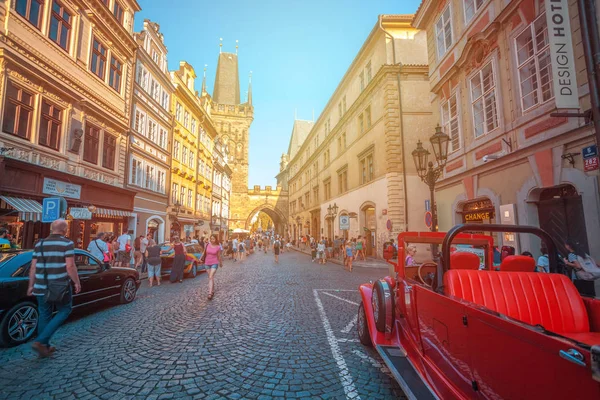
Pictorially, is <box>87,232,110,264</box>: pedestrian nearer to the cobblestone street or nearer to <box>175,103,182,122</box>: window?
the cobblestone street

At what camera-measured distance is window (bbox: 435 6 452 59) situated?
1298 cm

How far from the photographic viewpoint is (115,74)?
648 inches

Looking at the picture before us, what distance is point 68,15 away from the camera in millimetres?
13148

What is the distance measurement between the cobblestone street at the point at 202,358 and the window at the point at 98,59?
43.6ft

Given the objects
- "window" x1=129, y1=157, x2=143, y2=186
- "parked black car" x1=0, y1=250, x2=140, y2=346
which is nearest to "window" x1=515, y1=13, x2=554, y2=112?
"parked black car" x1=0, y1=250, x2=140, y2=346

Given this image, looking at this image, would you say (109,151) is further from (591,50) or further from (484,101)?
(591,50)

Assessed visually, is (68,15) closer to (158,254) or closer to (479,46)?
(158,254)

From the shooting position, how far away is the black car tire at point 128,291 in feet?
23.4

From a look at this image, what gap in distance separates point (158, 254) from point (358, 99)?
63.2 feet

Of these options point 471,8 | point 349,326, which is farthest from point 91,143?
point 471,8

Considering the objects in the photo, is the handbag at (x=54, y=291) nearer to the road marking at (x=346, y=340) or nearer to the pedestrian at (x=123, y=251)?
the road marking at (x=346, y=340)

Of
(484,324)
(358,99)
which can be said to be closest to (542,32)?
(484,324)

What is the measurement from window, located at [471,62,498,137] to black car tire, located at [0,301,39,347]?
12.7m

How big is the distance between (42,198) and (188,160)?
15.9 metres
